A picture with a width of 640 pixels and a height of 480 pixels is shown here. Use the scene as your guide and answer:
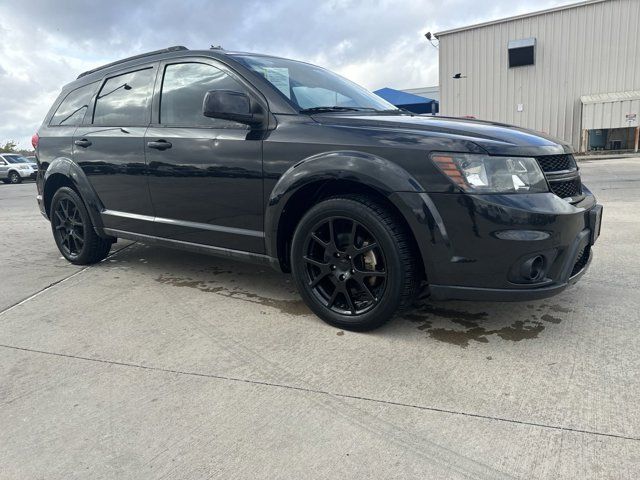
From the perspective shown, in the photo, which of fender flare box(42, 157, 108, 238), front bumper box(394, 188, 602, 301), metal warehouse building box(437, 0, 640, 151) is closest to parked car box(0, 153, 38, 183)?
metal warehouse building box(437, 0, 640, 151)

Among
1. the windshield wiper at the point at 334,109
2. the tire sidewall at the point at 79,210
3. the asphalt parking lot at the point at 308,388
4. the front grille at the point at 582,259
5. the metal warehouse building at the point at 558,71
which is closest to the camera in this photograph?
Result: the asphalt parking lot at the point at 308,388

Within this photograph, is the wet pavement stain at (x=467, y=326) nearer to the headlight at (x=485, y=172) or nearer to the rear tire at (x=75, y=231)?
the headlight at (x=485, y=172)

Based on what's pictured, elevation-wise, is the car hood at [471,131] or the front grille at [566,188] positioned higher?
the car hood at [471,131]

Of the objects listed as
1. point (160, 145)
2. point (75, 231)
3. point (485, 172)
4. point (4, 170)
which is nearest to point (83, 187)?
point (75, 231)

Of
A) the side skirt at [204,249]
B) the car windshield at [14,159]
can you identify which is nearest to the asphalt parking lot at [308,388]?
the side skirt at [204,249]

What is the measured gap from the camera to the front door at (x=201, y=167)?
10.8 ft

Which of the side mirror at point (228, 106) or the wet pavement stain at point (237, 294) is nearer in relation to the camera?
the side mirror at point (228, 106)

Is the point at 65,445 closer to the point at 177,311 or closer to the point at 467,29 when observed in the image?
the point at 177,311

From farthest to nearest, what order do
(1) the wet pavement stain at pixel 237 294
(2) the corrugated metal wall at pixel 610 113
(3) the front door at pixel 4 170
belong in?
1. (3) the front door at pixel 4 170
2. (2) the corrugated metal wall at pixel 610 113
3. (1) the wet pavement stain at pixel 237 294

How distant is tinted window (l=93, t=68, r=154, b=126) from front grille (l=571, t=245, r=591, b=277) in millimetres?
3148

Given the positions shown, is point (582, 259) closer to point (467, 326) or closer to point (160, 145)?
point (467, 326)

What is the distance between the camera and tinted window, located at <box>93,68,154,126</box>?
3979 mm

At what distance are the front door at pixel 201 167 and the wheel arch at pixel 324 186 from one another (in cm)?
15

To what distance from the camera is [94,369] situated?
2699mm
